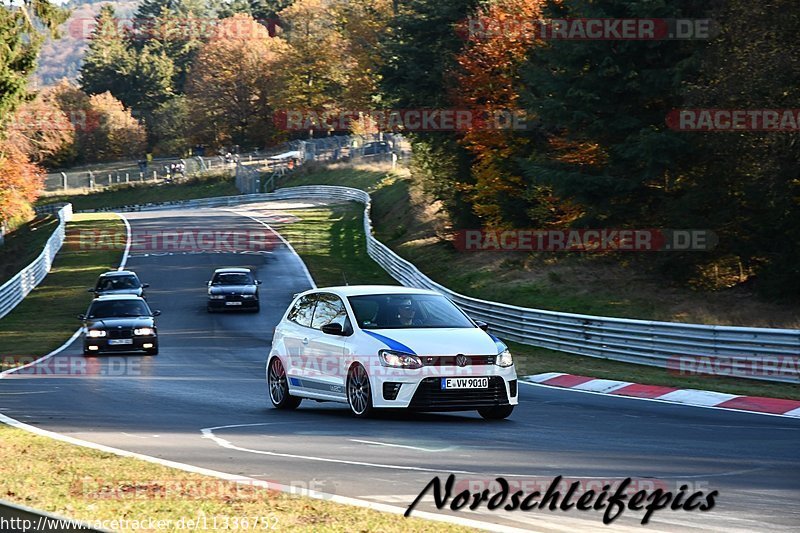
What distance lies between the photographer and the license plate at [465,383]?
14.2 m

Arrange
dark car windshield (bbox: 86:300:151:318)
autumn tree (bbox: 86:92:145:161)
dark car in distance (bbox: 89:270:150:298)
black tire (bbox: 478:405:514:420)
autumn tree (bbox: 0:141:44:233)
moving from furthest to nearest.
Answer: autumn tree (bbox: 86:92:145:161) → autumn tree (bbox: 0:141:44:233) → dark car in distance (bbox: 89:270:150:298) → dark car windshield (bbox: 86:300:151:318) → black tire (bbox: 478:405:514:420)

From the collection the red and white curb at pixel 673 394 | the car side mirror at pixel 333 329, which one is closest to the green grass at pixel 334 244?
the red and white curb at pixel 673 394

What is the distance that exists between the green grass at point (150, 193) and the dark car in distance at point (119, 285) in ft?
219

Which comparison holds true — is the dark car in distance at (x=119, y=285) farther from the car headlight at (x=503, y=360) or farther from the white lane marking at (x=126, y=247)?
the car headlight at (x=503, y=360)

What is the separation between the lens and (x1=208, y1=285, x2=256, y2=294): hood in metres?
42.0

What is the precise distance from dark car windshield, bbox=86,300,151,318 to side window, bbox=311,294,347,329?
1479 cm

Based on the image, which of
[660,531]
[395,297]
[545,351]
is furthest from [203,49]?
[660,531]

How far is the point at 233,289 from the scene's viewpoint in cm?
4212

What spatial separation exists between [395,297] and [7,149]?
53454 millimetres

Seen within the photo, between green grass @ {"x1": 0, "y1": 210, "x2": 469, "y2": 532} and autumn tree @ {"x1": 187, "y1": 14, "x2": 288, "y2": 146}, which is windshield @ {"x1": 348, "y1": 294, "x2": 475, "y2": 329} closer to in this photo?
green grass @ {"x1": 0, "y1": 210, "x2": 469, "y2": 532}

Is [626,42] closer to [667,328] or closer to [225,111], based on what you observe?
[667,328]

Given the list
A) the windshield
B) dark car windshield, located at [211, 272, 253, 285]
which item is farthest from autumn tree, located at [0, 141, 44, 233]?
the windshield

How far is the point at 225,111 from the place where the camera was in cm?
12306

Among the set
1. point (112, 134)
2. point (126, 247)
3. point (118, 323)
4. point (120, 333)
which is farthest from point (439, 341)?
point (112, 134)
